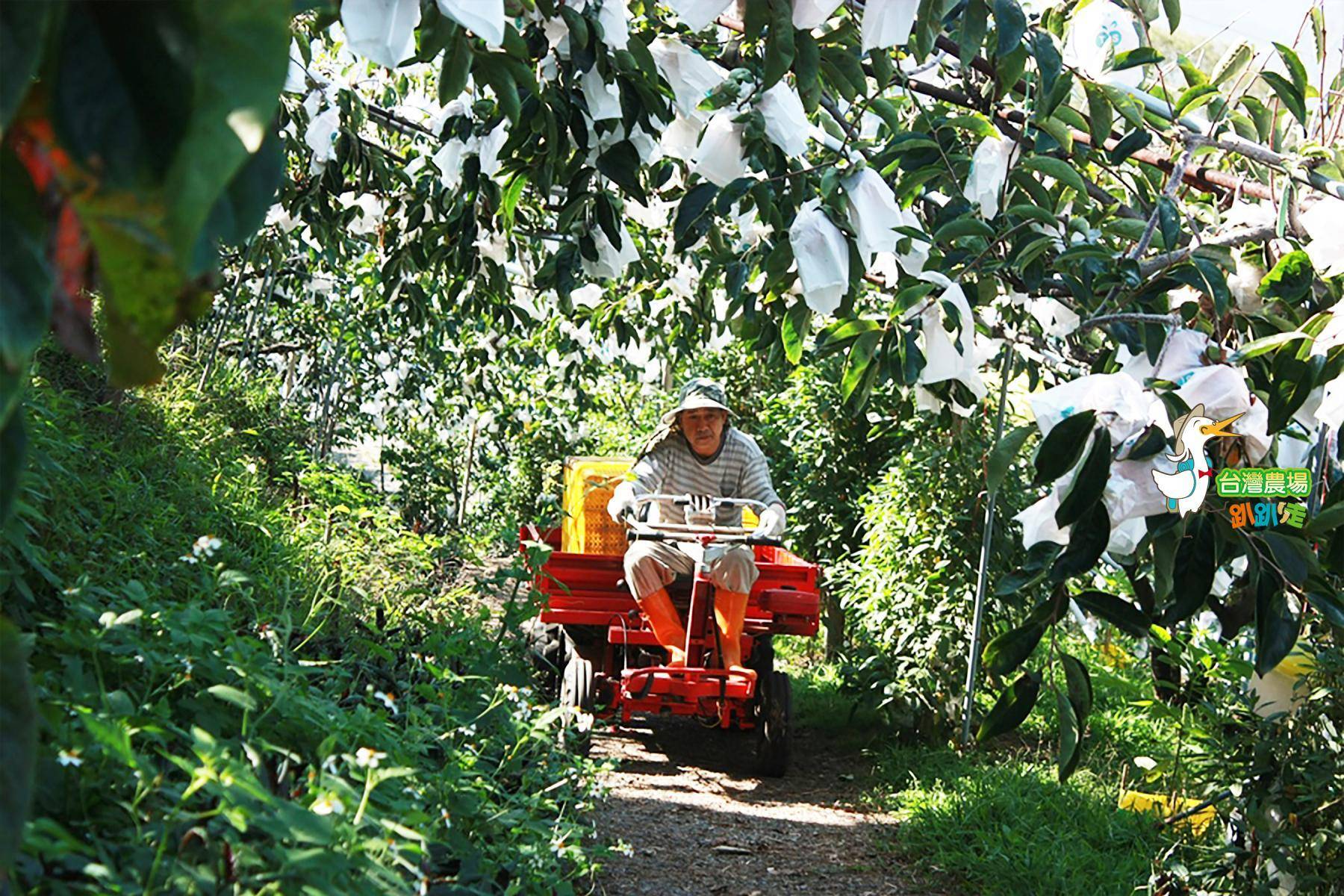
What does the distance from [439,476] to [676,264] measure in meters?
6.30

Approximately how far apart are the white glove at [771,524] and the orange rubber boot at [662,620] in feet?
1.80

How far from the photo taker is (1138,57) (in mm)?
2477

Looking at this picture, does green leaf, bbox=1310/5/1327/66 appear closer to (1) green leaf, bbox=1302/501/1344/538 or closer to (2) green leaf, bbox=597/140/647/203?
(1) green leaf, bbox=1302/501/1344/538

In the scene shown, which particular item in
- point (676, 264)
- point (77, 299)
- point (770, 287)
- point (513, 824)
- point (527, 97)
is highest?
point (676, 264)

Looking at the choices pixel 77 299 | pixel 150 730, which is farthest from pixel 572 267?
pixel 77 299

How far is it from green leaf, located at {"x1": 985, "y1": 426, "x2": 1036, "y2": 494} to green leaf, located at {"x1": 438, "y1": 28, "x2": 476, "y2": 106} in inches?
40.4

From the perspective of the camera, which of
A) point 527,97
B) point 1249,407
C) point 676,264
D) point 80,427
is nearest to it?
point 1249,407

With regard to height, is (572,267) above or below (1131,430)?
above

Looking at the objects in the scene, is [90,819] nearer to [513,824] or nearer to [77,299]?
[513,824]

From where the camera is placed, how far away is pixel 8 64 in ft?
1.51

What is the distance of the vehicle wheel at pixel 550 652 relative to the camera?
6.68 meters

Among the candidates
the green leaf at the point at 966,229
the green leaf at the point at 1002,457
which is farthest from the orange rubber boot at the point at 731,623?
the green leaf at the point at 1002,457

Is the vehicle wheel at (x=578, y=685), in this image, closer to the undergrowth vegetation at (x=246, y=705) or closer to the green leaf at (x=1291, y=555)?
the undergrowth vegetation at (x=246, y=705)

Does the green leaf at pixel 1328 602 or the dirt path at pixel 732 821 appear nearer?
the green leaf at pixel 1328 602
